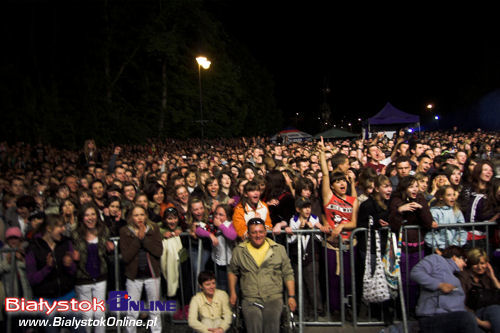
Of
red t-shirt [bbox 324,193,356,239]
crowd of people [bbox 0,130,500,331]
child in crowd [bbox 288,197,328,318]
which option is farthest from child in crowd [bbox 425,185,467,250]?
child in crowd [bbox 288,197,328,318]

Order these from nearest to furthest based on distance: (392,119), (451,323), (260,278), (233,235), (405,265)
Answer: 1. (451,323)
2. (260,278)
3. (405,265)
4. (233,235)
5. (392,119)

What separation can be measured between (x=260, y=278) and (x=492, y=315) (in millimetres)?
2630

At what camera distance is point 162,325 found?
18.0ft

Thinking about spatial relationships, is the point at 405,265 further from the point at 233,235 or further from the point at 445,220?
the point at 233,235

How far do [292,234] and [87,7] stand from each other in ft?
77.0

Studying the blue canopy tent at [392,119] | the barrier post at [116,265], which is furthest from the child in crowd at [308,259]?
the blue canopy tent at [392,119]

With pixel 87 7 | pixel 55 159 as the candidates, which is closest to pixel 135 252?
pixel 55 159

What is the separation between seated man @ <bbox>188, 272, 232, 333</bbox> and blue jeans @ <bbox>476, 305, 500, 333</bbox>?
9.49 ft

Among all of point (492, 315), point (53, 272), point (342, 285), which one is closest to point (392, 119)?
point (342, 285)

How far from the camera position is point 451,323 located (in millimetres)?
4492

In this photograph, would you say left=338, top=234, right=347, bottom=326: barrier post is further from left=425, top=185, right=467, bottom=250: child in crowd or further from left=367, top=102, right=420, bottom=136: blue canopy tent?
left=367, top=102, right=420, bottom=136: blue canopy tent

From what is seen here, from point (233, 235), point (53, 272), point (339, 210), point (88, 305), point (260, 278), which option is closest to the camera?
point (53, 272)

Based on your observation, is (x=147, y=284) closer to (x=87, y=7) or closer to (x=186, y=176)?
(x=186, y=176)

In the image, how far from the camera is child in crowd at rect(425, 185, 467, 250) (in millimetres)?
5098
